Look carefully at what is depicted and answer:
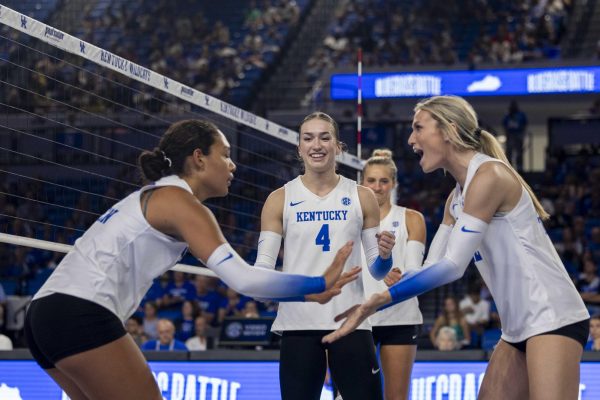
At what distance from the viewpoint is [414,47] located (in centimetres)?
2308

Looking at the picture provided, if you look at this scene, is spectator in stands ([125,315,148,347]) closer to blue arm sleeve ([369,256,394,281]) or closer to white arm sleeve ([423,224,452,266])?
blue arm sleeve ([369,256,394,281])

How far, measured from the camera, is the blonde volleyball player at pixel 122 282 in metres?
4.27

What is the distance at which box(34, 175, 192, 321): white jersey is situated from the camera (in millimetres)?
4383

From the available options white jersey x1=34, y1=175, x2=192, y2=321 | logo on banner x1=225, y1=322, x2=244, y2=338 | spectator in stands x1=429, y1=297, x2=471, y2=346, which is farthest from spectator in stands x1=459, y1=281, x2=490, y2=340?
white jersey x1=34, y1=175, x2=192, y2=321

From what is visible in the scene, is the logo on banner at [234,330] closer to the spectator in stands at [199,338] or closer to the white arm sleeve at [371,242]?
the spectator in stands at [199,338]

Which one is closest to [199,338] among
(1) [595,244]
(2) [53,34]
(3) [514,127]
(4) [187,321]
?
(4) [187,321]

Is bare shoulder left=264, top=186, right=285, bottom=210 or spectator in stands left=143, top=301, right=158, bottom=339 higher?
bare shoulder left=264, top=186, right=285, bottom=210

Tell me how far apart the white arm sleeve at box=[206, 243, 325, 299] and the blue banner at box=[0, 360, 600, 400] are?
4.41 metres

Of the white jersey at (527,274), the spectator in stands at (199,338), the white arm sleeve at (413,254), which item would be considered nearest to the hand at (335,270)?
the white jersey at (527,274)

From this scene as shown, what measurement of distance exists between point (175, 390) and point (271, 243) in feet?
12.0

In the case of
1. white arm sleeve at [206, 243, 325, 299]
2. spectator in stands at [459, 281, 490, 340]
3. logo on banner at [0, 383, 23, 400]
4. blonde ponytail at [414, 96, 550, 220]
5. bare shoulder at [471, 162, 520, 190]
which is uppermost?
blonde ponytail at [414, 96, 550, 220]

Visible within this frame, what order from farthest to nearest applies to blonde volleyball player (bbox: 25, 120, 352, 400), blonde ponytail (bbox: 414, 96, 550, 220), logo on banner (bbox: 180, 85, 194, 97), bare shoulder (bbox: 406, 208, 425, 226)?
1. logo on banner (bbox: 180, 85, 194, 97)
2. bare shoulder (bbox: 406, 208, 425, 226)
3. blonde ponytail (bbox: 414, 96, 550, 220)
4. blonde volleyball player (bbox: 25, 120, 352, 400)

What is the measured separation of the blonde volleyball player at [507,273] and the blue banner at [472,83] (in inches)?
629

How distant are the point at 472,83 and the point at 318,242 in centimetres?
1611
